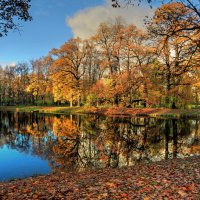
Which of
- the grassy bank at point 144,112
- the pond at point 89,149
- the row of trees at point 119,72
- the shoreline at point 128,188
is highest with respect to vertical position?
the row of trees at point 119,72

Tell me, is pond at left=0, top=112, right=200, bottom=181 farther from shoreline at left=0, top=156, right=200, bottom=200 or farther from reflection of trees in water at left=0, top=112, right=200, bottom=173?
shoreline at left=0, top=156, right=200, bottom=200

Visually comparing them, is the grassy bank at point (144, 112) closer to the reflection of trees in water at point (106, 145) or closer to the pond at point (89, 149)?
the reflection of trees in water at point (106, 145)

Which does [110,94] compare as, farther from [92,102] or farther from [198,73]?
[198,73]

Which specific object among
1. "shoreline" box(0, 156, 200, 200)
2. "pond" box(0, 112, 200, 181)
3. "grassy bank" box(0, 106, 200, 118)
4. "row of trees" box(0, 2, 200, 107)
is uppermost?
"row of trees" box(0, 2, 200, 107)

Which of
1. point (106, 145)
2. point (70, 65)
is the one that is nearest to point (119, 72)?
point (70, 65)

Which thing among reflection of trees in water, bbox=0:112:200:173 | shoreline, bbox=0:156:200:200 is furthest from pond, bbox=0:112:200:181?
shoreline, bbox=0:156:200:200

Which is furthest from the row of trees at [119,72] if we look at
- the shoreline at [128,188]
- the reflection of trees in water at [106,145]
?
the shoreline at [128,188]

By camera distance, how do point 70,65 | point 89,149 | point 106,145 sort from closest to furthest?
1. point 89,149
2. point 106,145
3. point 70,65

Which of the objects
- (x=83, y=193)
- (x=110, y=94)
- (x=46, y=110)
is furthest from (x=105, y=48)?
(x=83, y=193)

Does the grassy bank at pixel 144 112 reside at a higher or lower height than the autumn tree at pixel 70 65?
lower

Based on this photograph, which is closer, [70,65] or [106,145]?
[106,145]

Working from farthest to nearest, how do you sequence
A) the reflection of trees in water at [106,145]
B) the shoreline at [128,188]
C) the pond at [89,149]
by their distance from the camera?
the reflection of trees in water at [106,145]
the pond at [89,149]
the shoreline at [128,188]

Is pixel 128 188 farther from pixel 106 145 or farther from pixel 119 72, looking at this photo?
pixel 119 72

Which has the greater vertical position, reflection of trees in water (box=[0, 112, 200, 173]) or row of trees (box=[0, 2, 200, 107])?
row of trees (box=[0, 2, 200, 107])
